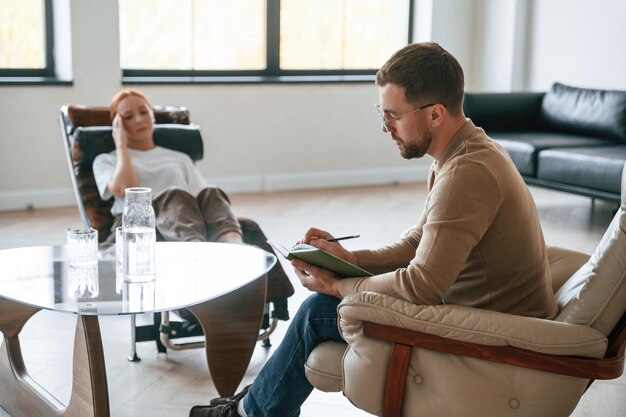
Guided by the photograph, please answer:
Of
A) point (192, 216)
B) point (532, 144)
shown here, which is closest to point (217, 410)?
point (192, 216)

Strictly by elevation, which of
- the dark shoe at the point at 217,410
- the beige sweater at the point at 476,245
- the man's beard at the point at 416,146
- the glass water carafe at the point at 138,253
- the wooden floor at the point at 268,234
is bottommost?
the wooden floor at the point at 268,234

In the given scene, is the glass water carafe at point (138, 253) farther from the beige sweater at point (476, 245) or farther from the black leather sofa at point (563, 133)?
the black leather sofa at point (563, 133)

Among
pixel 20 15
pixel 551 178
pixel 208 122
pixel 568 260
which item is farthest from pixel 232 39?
pixel 568 260

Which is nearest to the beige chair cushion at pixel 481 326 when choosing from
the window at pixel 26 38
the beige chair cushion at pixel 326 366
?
the beige chair cushion at pixel 326 366

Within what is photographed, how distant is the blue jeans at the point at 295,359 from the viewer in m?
2.35

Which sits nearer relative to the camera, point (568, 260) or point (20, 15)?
point (568, 260)

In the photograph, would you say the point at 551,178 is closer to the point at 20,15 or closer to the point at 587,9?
the point at 587,9

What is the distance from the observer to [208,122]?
6672 millimetres

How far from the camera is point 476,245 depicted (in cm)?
220

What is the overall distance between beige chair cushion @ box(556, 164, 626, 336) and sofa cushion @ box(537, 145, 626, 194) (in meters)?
3.35

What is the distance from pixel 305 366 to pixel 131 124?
2083 millimetres

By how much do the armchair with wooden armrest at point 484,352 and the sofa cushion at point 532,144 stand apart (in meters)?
3.90

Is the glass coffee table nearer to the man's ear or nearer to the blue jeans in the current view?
the blue jeans

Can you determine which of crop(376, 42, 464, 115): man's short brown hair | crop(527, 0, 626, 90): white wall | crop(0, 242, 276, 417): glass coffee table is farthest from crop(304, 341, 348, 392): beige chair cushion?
crop(527, 0, 626, 90): white wall
